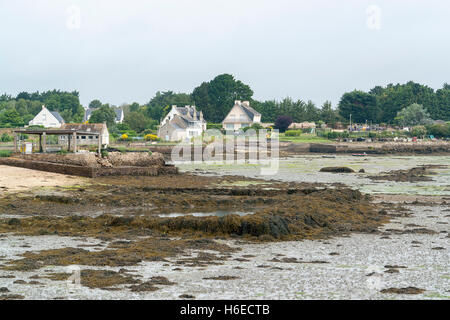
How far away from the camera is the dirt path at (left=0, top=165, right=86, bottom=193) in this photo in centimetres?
2773

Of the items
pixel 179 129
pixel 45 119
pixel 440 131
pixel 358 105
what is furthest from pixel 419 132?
pixel 45 119

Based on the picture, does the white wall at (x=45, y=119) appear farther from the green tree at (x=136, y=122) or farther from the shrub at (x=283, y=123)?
the shrub at (x=283, y=123)

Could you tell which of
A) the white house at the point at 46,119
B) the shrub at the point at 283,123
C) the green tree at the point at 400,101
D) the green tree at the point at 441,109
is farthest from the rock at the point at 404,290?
the green tree at the point at 441,109

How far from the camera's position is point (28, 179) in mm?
30031

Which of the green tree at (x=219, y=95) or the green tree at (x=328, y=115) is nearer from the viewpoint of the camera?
the green tree at (x=328, y=115)

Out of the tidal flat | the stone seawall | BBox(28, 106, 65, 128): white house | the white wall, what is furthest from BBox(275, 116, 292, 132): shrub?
the tidal flat

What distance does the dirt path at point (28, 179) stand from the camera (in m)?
27.7

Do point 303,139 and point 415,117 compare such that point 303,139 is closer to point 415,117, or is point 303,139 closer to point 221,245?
point 415,117

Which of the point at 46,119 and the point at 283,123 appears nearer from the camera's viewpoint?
the point at 283,123

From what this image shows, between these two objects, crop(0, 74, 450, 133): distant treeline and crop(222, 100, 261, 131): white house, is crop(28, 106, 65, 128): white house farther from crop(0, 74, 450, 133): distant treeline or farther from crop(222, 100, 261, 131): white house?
crop(222, 100, 261, 131): white house

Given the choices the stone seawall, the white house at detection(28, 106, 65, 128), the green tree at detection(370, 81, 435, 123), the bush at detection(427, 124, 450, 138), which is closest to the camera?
the stone seawall
